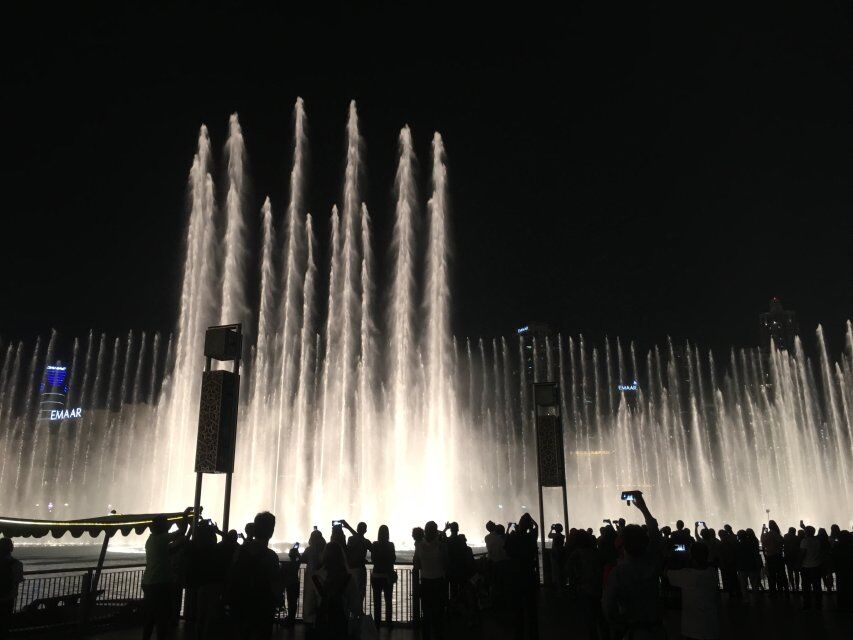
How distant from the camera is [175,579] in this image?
8617 millimetres

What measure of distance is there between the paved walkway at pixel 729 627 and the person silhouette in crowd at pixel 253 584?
3.71 metres

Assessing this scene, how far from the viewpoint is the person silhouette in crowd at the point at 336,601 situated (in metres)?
6.03

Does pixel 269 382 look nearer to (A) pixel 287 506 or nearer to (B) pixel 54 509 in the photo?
(A) pixel 287 506

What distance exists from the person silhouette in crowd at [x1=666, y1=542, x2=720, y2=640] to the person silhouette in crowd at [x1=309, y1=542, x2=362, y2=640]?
110 inches

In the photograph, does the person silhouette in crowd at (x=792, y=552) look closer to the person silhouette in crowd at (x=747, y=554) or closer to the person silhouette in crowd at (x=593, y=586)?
the person silhouette in crowd at (x=747, y=554)

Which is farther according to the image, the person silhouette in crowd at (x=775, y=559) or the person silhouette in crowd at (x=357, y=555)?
the person silhouette in crowd at (x=775, y=559)

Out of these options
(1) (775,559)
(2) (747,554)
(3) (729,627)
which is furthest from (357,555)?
(1) (775,559)

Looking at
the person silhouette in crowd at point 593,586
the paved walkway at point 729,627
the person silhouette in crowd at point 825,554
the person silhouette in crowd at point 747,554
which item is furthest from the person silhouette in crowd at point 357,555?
the person silhouette in crowd at point 747,554

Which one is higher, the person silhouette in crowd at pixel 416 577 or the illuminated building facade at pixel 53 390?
the illuminated building facade at pixel 53 390

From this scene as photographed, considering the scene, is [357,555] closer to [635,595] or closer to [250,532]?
[250,532]

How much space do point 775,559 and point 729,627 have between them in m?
4.71

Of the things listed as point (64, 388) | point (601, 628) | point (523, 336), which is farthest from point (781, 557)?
point (523, 336)

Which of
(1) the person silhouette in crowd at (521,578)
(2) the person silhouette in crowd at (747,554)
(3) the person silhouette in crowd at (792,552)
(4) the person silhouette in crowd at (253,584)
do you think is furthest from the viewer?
(3) the person silhouette in crowd at (792,552)

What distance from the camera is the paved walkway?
10078 mm
